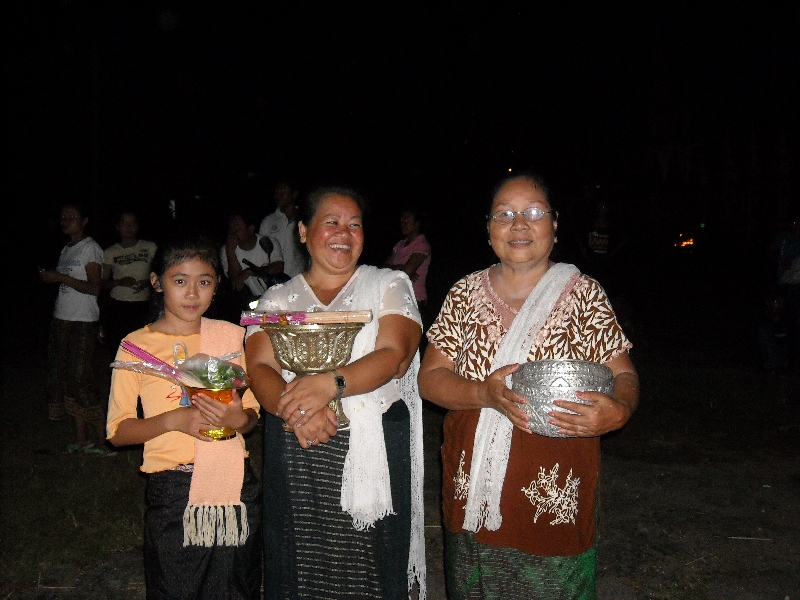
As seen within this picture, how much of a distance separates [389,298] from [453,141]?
1559 cm

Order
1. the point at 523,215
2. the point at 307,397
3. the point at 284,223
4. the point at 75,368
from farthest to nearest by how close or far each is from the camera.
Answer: the point at 284,223 < the point at 75,368 < the point at 523,215 < the point at 307,397

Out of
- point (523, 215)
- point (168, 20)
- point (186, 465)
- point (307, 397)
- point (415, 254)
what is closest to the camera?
point (307, 397)

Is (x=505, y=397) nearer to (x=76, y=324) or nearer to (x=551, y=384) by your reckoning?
(x=551, y=384)

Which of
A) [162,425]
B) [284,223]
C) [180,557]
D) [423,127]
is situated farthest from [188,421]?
[423,127]

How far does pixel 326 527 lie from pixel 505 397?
879mm


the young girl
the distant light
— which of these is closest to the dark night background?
the distant light

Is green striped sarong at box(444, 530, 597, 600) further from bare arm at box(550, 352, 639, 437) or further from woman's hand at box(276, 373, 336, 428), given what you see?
woman's hand at box(276, 373, 336, 428)

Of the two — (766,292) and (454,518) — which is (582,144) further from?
(454,518)

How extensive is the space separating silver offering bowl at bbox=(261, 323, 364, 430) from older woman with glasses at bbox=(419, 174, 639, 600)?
13.7 inches

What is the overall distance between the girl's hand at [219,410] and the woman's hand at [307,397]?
23 cm

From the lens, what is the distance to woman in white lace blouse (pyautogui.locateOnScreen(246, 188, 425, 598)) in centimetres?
244

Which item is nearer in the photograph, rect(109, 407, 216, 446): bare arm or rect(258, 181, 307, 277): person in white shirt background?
rect(109, 407, 216, 446): bare arm

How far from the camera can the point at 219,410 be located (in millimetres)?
2387

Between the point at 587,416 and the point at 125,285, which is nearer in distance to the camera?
the point at 587,416
